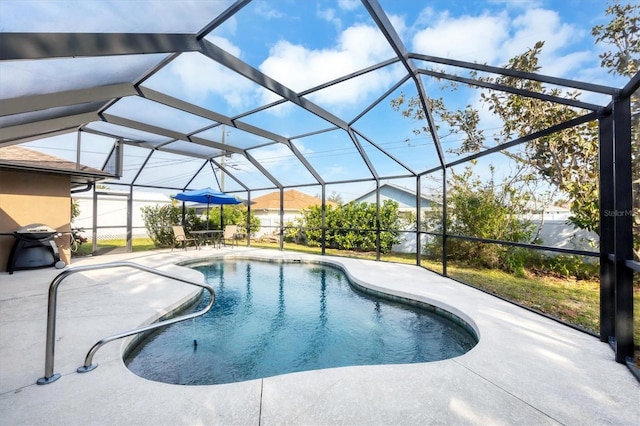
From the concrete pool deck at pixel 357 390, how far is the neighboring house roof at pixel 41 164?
4960 mm

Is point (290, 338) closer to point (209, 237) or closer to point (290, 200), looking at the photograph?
point (209, 237)

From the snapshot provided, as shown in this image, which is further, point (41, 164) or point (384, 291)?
point (41, 164)

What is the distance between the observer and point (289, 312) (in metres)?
5.06

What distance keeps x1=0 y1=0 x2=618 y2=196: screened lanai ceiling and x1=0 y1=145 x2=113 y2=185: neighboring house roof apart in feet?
1.04

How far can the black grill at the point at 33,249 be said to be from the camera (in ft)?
22.1

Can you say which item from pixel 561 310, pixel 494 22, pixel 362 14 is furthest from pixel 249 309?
pixel 494 22

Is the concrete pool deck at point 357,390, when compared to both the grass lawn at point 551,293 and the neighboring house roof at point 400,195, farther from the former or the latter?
the neighboring house roof at point 400,195

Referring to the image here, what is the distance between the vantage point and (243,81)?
17.2ft

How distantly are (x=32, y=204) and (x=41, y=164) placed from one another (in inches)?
52.0

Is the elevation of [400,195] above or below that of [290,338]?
above

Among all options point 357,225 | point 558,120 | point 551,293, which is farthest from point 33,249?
point 558,120

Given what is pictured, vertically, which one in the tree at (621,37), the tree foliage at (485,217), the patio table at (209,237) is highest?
the tree at (621,37)

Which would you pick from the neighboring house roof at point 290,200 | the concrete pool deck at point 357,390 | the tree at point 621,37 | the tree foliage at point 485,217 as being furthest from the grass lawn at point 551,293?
the neighboring house roof at point 290,200

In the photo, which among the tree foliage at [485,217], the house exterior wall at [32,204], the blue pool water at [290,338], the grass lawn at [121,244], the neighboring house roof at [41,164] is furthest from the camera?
the grass lawn at [121,244]
